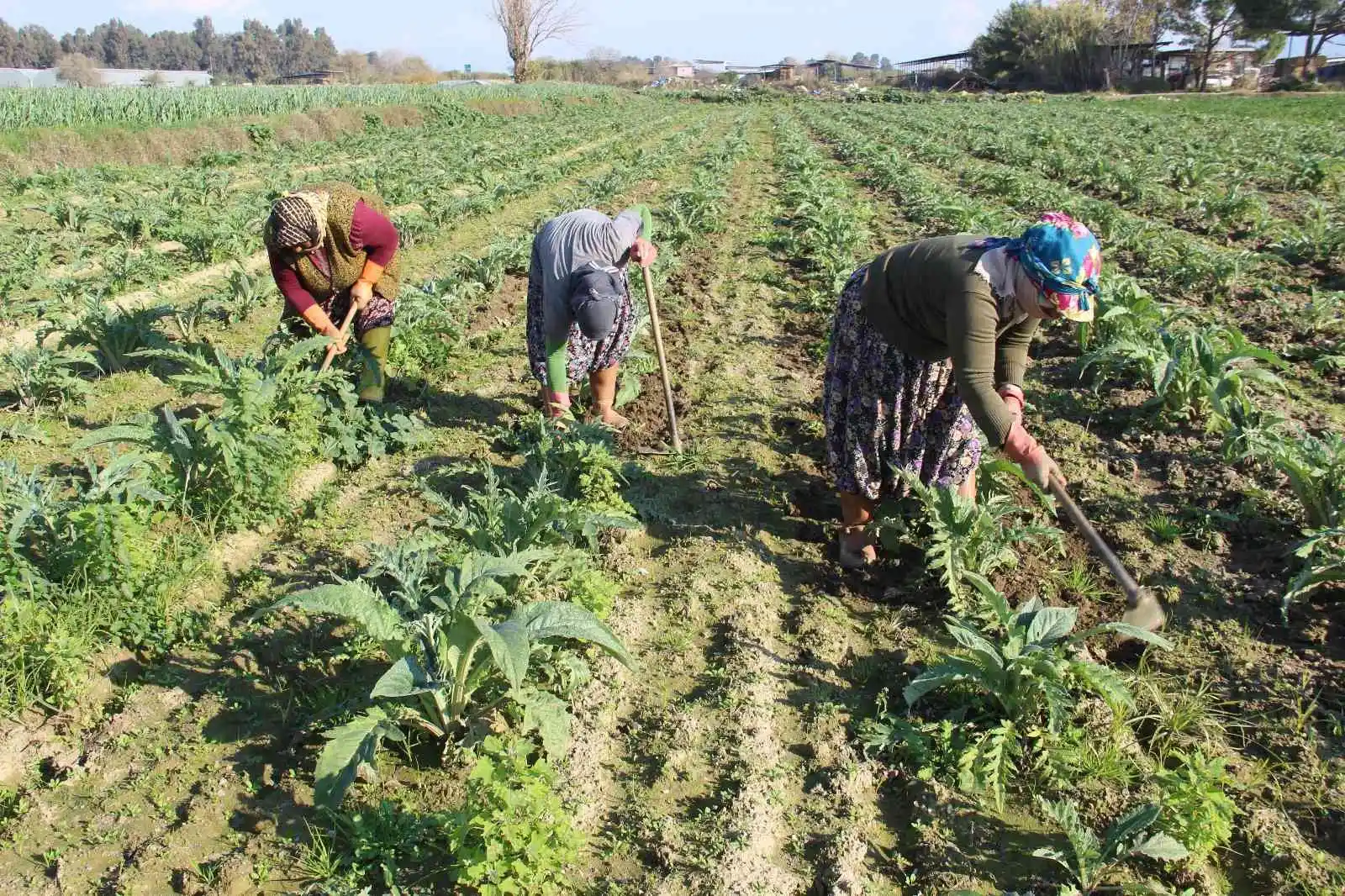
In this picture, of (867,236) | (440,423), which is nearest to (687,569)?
(440,423)

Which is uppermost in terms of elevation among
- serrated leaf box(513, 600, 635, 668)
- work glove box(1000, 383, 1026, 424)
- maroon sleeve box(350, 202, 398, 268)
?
maroon sleeve box(350, 202, 398, 268)

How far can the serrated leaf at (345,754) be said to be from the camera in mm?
2314

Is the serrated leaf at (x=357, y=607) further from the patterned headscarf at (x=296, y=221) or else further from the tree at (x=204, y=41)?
the tree at (x=204, y=41)

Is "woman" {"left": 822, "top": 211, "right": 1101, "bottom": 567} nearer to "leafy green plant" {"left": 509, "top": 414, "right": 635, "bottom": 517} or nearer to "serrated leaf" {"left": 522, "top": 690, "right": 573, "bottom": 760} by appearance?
"leafy green plant" {"left": 509, "top": 414, "right": 635, "bottom": 517}

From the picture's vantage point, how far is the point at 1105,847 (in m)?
2.28

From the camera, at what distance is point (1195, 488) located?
13.8 ft

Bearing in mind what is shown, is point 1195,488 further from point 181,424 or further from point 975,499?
point 181,424

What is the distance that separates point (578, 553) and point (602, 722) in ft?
2.46

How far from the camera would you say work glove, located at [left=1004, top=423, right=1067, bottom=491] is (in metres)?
2.86

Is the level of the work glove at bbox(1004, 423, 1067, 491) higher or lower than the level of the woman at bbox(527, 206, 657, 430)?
lower

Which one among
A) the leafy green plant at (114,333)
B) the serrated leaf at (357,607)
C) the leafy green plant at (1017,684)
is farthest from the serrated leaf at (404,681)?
the leafy green plant at (114,333)

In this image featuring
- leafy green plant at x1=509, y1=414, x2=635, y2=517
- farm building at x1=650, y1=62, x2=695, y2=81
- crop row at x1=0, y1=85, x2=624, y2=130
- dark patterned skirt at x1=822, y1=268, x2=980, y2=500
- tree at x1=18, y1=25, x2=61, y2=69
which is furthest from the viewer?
tree at x1=18, y1=25, x2=61, y2=69

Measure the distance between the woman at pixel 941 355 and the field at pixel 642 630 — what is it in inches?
11.2

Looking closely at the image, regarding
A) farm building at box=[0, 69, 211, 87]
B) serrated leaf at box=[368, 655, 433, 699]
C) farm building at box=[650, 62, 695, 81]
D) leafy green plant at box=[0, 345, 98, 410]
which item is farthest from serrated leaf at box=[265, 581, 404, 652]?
farm building at box=[650, 62, 695, 81]
